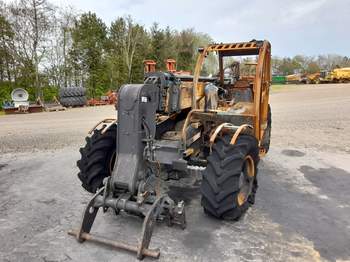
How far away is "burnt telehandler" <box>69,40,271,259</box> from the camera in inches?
147

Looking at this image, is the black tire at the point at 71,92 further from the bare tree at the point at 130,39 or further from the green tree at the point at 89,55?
the bare tree at the point at 130,39

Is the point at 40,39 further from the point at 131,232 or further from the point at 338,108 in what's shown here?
the point at 131,232

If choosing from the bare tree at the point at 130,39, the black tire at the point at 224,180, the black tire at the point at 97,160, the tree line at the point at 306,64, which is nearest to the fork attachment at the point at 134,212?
the black tire at the point at 224,180

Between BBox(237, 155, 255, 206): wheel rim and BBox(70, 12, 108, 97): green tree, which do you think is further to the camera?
BBox(70, 12, 108, 97): green tree

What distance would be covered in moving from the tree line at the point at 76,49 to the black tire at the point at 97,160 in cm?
2157

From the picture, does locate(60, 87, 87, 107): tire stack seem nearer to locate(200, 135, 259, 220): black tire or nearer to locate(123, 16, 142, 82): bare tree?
locate(123, 16, 142, 82): bare tree

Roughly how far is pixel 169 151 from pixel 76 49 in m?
26.6

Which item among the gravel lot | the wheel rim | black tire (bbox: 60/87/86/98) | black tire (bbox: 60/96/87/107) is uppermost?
black tire (bbox: 60/87/86/98)

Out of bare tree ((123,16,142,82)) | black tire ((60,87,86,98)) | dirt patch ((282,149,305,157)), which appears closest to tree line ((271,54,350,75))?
bare tree ((123,16,142,82))

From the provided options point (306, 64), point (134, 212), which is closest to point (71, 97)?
point (134, 212)

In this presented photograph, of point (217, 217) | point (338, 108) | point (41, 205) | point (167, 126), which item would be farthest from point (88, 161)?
point (338, 108)

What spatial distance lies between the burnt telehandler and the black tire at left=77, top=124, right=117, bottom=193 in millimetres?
13

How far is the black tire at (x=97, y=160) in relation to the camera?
176 inches

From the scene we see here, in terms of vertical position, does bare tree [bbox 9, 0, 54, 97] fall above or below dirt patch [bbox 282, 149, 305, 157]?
above
